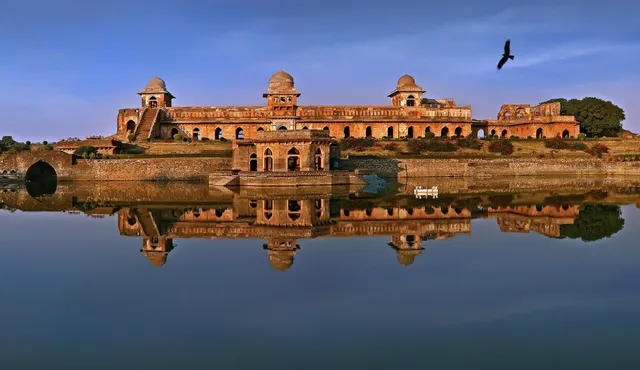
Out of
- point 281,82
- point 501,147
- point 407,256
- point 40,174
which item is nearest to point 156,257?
point 407,256

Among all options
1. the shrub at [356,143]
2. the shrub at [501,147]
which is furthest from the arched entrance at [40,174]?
the shrub at [501,147]

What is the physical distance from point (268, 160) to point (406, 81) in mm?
31861

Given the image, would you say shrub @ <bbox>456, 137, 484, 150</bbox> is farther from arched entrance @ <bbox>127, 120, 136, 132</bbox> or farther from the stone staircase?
arched entrance @ <bbox>127, 120, 136, 132</bbox>

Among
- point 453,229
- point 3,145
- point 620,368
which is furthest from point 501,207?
point 3,145

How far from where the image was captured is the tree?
6444 cm

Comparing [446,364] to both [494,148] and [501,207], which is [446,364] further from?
[494,148]

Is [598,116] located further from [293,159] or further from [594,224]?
[594,224]

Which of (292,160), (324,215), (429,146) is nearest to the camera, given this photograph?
(324,215)

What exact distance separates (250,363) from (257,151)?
32.9m

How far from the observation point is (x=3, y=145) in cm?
5641

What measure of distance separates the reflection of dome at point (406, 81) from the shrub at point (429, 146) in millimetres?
14167

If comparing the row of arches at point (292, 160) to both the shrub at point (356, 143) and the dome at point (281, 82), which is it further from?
the dome at point (281, 82)

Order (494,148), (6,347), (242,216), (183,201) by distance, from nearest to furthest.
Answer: (6,347) < (242,216) < (183,201) < (494,148)

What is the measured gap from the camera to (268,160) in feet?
127
